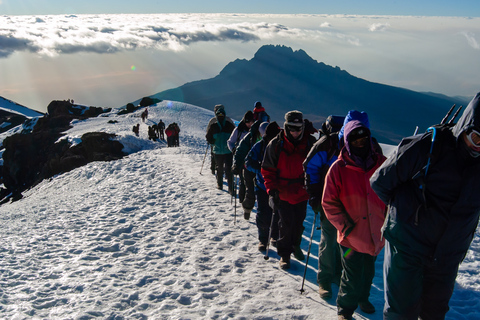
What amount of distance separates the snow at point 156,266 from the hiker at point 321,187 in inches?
15.3

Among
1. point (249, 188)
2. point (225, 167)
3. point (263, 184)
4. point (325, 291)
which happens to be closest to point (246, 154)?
point (249, 188)

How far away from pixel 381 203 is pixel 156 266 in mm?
4436

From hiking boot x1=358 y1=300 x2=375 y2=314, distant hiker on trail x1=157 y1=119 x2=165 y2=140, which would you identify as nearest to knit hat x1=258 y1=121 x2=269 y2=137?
hiking boot x1=358 y1=300 x2=375 y2=314

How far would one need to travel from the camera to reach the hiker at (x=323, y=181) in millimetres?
4801

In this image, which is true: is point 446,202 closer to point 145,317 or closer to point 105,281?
point 145,317

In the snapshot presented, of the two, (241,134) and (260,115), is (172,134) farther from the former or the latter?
(260,115)

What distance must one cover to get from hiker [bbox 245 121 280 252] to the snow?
47 centimetres

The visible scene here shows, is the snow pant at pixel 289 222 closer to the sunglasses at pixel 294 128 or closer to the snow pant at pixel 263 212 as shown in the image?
the snow pant at pixel 263 212

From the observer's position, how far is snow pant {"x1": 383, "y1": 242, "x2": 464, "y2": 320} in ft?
10.2

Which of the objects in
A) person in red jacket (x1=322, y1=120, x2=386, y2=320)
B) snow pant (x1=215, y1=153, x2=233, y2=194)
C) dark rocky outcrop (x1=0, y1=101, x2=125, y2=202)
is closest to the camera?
person in red jacket (x1=322, y1=120, x2=386, y2=320)

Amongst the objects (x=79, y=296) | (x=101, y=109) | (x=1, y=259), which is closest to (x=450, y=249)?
(x=79, y=296)

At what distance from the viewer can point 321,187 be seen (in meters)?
4.80

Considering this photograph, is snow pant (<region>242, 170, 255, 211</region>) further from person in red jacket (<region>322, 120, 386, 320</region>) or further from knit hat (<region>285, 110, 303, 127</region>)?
person in red jacket (<region>322, 120, 386, 320</region>)

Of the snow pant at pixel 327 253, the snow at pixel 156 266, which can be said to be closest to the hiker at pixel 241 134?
the snow at pixel 156 266
